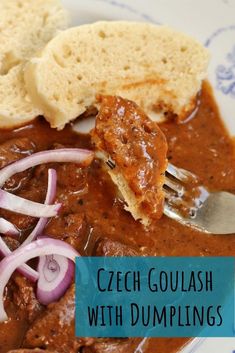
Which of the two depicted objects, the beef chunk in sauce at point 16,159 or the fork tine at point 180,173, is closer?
the beef chunk in sauce at point 16,159

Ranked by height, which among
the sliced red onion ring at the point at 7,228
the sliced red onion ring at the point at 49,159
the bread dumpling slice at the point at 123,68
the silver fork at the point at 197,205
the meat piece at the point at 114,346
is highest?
the bread dumpling slice at the point at 123,68

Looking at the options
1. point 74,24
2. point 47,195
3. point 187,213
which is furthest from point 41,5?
point 187,213

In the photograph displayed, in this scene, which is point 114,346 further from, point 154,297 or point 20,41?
point 20,41

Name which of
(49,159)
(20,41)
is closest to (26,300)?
(49,159)

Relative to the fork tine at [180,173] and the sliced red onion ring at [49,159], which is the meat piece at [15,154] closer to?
the sliced red onion ring at [49,159]

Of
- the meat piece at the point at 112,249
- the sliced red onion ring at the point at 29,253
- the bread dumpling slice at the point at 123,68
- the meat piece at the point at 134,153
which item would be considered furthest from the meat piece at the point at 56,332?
the bread dumpling slice at the point at 123,68

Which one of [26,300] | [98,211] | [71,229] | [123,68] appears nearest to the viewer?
[26,300]
